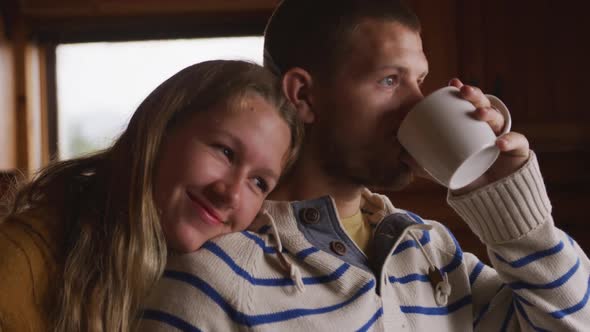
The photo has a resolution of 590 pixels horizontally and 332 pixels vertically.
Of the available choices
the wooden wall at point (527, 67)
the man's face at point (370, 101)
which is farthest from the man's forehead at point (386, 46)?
the wooden wall at point (527, 67)

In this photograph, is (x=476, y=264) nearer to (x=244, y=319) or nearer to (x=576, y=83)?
(x=244, y=319)

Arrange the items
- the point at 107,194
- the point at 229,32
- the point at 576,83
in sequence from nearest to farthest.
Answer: the point at 107,194 → the point at 576,83 → the point at 229,32

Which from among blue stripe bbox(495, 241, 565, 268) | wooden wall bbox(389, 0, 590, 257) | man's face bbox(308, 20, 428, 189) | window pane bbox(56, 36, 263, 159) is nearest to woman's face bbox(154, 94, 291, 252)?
man's face bbox(308, 20, 428, 189)

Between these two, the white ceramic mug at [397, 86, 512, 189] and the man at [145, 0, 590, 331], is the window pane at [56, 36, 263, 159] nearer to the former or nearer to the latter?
the man at [145, 0, 590, 331]

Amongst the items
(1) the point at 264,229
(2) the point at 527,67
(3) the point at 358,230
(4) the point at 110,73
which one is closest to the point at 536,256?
(3) the point at 358,230

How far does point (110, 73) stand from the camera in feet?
7.52

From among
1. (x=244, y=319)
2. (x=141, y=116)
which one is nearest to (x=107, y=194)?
(x=141, y=116)

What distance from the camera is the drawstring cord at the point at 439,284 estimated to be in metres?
0.96

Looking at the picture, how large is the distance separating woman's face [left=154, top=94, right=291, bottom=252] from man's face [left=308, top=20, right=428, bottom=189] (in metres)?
0.11

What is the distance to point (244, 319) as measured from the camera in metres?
0.79

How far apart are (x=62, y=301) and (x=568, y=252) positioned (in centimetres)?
64

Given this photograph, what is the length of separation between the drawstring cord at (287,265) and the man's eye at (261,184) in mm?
40

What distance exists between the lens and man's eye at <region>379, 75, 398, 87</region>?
929mm

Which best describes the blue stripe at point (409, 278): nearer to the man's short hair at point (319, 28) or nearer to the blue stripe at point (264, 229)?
the blue stripe at point (264, 229)
